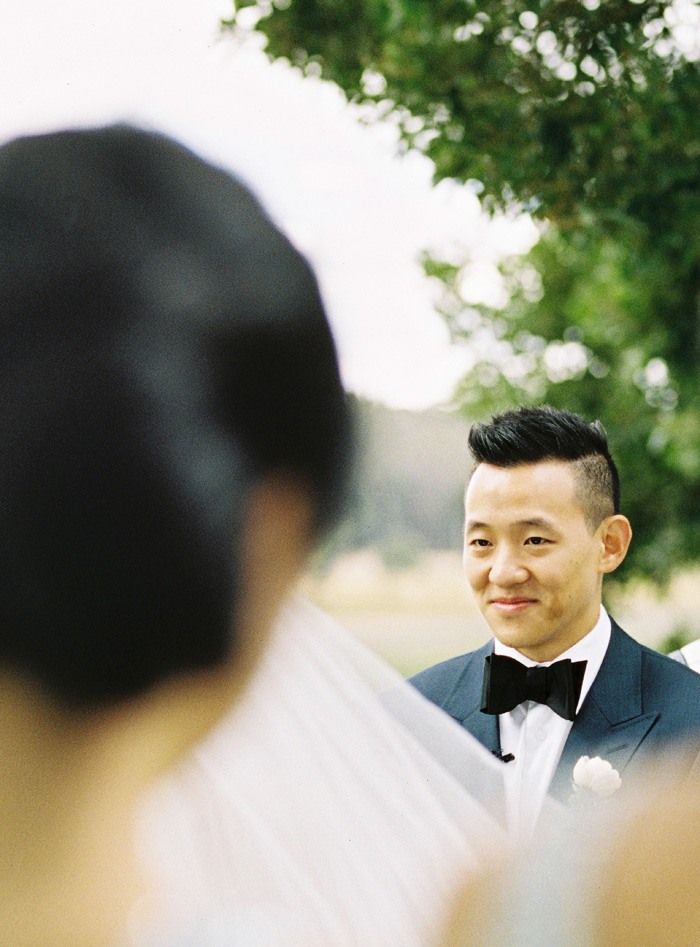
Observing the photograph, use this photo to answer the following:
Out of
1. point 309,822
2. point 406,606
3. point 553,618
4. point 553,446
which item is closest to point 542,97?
point 553,446

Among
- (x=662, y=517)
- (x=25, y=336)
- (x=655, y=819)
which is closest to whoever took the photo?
(x=25, y=336)

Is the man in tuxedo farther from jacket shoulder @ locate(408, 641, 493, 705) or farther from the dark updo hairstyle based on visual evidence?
the dark updo hairstyle

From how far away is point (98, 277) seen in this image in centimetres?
61

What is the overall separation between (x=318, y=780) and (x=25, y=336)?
50 cm

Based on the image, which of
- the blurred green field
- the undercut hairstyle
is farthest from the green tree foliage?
the blurred green field

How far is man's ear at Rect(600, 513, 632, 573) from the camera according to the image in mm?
1842

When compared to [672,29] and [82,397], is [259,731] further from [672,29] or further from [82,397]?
[672,29]

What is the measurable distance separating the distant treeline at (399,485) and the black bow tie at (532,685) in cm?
35

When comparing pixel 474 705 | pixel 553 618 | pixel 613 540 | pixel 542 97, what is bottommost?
pixel 474 705

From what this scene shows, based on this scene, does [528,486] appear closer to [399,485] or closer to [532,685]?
[532,685]

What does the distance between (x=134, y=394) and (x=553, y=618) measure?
131cm

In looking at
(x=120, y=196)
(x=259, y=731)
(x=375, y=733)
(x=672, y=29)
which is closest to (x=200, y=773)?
(x=259, y=731)

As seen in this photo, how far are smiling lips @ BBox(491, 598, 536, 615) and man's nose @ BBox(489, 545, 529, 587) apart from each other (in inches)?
1.3

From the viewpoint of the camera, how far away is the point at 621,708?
69.7 inches
